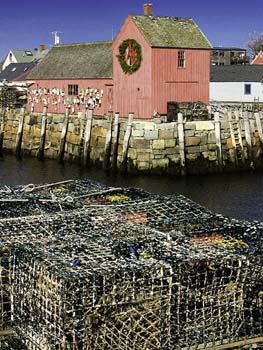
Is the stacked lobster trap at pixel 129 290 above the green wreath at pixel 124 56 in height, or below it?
below

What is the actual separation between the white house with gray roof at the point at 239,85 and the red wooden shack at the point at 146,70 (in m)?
17.6

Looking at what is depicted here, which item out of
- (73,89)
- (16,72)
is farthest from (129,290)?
(16,72)

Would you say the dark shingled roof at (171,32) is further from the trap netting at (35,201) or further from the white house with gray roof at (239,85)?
the white house with gray roof at (239,85)

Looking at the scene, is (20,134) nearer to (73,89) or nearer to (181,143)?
(73,89)

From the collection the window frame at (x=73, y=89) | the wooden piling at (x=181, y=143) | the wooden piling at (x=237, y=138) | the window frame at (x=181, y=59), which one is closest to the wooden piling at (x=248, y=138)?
the wooden piling at (x=237, y=138)

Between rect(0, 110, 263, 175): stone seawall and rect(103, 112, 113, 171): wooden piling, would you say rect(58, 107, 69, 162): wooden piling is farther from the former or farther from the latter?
rect(103, 112, 113, 171): wooden piling

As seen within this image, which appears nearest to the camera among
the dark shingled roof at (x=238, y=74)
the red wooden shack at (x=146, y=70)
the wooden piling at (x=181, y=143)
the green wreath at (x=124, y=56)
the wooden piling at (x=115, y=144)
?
the wooden piling at (x=181, y=143)

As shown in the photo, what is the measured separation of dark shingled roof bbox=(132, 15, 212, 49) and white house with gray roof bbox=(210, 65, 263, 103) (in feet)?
58.8

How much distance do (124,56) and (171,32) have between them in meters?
2.39

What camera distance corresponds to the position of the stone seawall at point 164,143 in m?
24.5

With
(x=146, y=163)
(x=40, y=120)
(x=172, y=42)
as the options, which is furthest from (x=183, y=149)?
(x=40, y=120)

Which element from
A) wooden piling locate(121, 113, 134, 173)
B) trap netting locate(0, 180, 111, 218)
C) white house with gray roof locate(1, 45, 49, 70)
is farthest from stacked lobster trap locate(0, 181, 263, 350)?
white house with gray roof locate(1, 45, 49, 70)

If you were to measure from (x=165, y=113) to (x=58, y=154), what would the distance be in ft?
17.0

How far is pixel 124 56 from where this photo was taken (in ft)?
94.3
